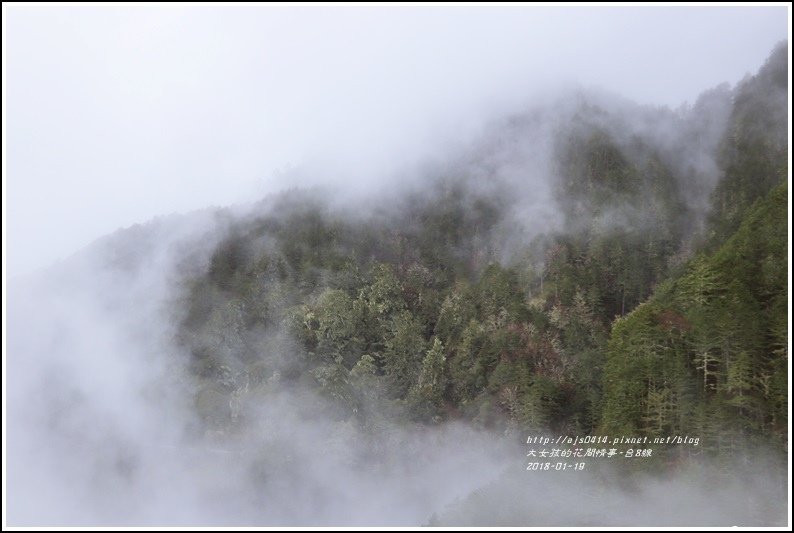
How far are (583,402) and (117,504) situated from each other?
85250mm

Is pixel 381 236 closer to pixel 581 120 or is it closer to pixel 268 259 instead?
pixel 268 259

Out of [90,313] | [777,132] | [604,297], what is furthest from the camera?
[90,313]

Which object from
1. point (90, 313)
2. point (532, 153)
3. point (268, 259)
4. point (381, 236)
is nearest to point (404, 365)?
point (381, 236)

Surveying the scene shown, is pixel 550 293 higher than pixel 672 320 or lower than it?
higher

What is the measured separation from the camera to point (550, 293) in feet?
270

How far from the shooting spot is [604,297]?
260ft

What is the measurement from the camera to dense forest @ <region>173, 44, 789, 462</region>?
4925 centimetres

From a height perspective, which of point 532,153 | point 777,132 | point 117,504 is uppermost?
point 532,153

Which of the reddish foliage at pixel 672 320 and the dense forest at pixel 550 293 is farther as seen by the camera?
the reddish foliage at pixel 672 320

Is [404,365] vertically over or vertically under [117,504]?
over

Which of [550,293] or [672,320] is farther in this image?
[550,293]

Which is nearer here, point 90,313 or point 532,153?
point 532,153

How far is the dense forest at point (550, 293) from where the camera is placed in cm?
4925

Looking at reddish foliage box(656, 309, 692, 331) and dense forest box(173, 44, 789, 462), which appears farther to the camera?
reddish foliage box(656, 309, 692, 331)
